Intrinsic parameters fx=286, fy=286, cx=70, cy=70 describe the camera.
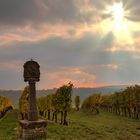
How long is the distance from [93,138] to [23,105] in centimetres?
2172

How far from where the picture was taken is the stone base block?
86.4 feet

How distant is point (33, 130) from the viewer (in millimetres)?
26625

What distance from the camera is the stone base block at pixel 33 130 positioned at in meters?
26.3

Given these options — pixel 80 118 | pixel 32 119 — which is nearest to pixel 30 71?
pixel 32 119

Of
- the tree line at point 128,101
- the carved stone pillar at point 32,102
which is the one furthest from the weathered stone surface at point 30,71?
the tree line at point 128,101

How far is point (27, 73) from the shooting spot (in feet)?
90.7

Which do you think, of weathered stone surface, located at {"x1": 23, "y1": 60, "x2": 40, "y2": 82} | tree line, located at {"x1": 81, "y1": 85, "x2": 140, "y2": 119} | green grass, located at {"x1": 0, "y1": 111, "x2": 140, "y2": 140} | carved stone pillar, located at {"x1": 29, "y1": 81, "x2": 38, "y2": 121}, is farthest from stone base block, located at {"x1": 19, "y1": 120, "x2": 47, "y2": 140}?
tree line, located at {"x1": 81, "y1": 85, "x2": 140, "y2": 119}

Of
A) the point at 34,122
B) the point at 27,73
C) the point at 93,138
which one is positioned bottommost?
the point at 93,138

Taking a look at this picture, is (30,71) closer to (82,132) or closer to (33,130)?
(33,130)

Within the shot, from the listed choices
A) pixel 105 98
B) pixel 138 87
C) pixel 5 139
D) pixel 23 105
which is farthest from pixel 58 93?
pixel 105 98

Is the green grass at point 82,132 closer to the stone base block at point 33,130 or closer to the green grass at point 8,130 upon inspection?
the green grass at point 8,130

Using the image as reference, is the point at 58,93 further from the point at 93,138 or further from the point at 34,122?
the point at 34,122

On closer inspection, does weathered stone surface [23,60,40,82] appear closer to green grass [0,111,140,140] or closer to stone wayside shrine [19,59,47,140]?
stone wayside shrine [19,59,47,140]

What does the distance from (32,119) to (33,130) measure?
1.40 metres
